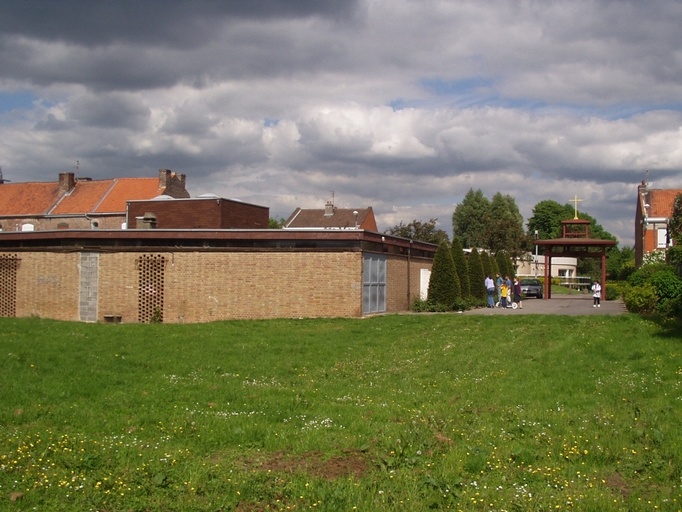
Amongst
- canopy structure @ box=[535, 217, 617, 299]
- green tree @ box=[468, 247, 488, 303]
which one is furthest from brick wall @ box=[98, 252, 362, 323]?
canopy structure @ box=[535, 217, 617, 299]

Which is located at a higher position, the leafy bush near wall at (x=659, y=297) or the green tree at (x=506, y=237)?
the green tree at (x=506, y=237)

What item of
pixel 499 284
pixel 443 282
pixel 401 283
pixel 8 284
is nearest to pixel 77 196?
pixel 8 284

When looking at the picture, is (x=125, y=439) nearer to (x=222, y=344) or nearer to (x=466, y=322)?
(x=222, y=344)

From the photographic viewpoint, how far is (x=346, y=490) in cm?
714

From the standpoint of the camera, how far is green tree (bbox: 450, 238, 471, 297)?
35688 millimetres

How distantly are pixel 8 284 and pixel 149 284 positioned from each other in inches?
279

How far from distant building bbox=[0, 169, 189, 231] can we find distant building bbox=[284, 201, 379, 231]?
10.6 meters

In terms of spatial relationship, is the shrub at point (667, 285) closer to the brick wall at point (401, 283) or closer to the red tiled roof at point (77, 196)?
the brick wall at point (401, 283)

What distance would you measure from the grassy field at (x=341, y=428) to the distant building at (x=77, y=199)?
41.9 meters

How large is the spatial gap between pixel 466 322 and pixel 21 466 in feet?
62.9

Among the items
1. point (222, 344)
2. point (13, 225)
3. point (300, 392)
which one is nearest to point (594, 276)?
point (13, 225)

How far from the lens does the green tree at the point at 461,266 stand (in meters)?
35.7

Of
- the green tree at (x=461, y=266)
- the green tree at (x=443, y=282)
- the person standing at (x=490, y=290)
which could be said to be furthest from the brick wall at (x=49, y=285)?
the person standing at (x=490, y=290)

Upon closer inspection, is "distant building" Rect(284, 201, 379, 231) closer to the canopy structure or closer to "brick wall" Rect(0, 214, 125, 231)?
"brick wall" Rect(0, 214, 125, 231)
